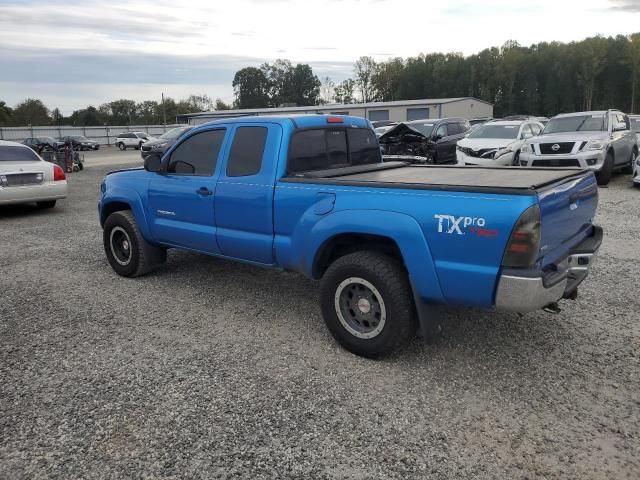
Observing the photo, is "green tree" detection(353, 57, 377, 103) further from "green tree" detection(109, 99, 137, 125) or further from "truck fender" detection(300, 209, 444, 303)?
"truck fender" detection(300, 209, 444, 303)

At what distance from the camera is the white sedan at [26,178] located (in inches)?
392

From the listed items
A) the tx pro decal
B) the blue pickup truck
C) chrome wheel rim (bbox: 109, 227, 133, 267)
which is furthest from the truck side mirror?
the tx pro decal

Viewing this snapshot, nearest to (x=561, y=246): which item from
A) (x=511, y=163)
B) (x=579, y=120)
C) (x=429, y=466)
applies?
(x=429, y=466)

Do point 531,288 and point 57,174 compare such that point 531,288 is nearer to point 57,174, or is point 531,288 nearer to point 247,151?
point 247,151

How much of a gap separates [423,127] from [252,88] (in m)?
109

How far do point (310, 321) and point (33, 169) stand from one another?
864 cm

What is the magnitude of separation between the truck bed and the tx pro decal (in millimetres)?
189

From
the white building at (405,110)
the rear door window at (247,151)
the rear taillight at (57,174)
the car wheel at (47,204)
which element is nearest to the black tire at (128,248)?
the rear door window at (247,151)

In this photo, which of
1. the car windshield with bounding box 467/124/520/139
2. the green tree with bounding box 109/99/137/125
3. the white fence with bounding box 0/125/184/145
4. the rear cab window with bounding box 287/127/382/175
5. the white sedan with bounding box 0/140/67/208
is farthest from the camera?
the green tree with bounding box 109/99/137/125

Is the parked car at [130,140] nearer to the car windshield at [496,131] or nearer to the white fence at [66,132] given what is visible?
the white fence at [66,132]

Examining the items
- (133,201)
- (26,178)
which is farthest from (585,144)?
(26,178)

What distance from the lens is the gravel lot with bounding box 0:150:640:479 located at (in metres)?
2.71

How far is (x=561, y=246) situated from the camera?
11.5 feet

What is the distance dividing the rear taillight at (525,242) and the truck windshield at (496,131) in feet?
38.8
